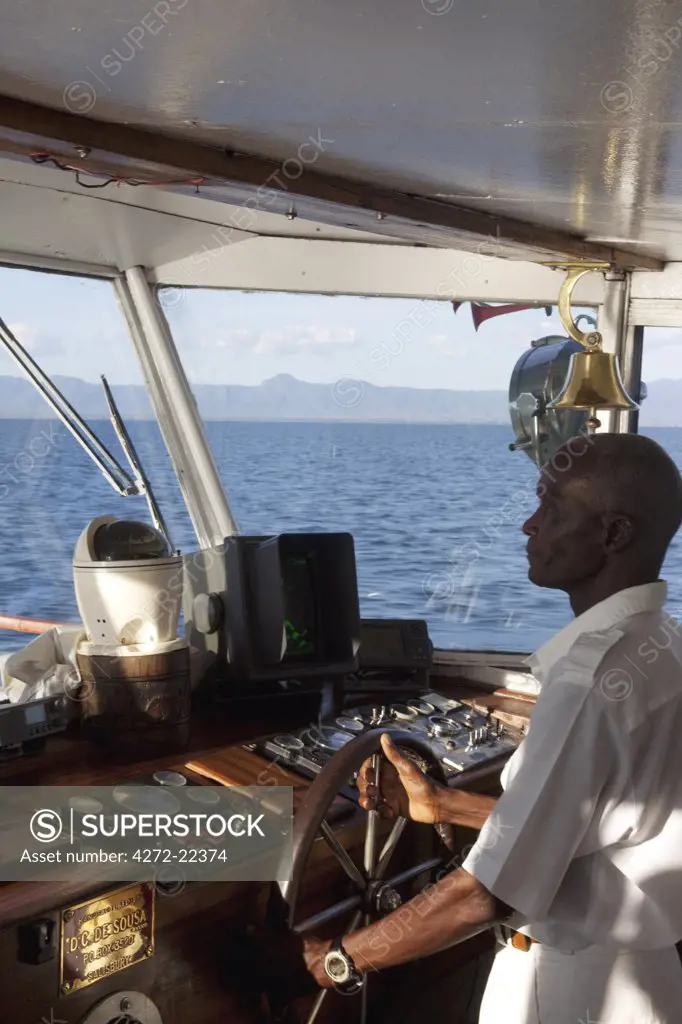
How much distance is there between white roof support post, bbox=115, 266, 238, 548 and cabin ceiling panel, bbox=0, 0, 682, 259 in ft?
5.22

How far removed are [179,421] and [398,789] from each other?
2306 mm

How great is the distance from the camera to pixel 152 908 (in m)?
1.95

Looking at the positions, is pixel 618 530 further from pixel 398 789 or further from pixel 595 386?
pixel 595 386

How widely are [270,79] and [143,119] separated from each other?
417 millimetres

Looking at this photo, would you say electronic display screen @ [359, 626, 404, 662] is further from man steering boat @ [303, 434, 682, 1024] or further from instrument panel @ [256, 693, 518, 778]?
man steering boat @ [303, 434, 682, 1024]

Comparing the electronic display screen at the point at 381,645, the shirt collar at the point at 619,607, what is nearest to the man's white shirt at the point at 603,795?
the shirt collar at the point at 619,607

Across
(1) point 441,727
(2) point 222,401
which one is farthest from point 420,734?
(2) point 222,401

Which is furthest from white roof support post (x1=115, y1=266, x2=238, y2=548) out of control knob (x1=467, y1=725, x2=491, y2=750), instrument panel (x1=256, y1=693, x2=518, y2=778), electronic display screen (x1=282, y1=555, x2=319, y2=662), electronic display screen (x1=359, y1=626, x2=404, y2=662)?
control knob (x1=467, y1=725, x2=491, y2=750)

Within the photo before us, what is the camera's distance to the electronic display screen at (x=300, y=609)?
287 centimetres

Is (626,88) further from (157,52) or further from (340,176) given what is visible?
(340,176)

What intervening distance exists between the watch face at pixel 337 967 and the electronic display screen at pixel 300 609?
1.15 meters

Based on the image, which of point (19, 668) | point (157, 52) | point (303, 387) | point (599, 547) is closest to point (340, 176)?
point (157, 52)

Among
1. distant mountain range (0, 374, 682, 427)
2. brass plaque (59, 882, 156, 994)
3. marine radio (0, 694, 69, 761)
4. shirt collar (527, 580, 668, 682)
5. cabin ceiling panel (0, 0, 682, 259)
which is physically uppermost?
cabin ceiling panel (0, 0, 682, 259)

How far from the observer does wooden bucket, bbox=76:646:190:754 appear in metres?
2.44
